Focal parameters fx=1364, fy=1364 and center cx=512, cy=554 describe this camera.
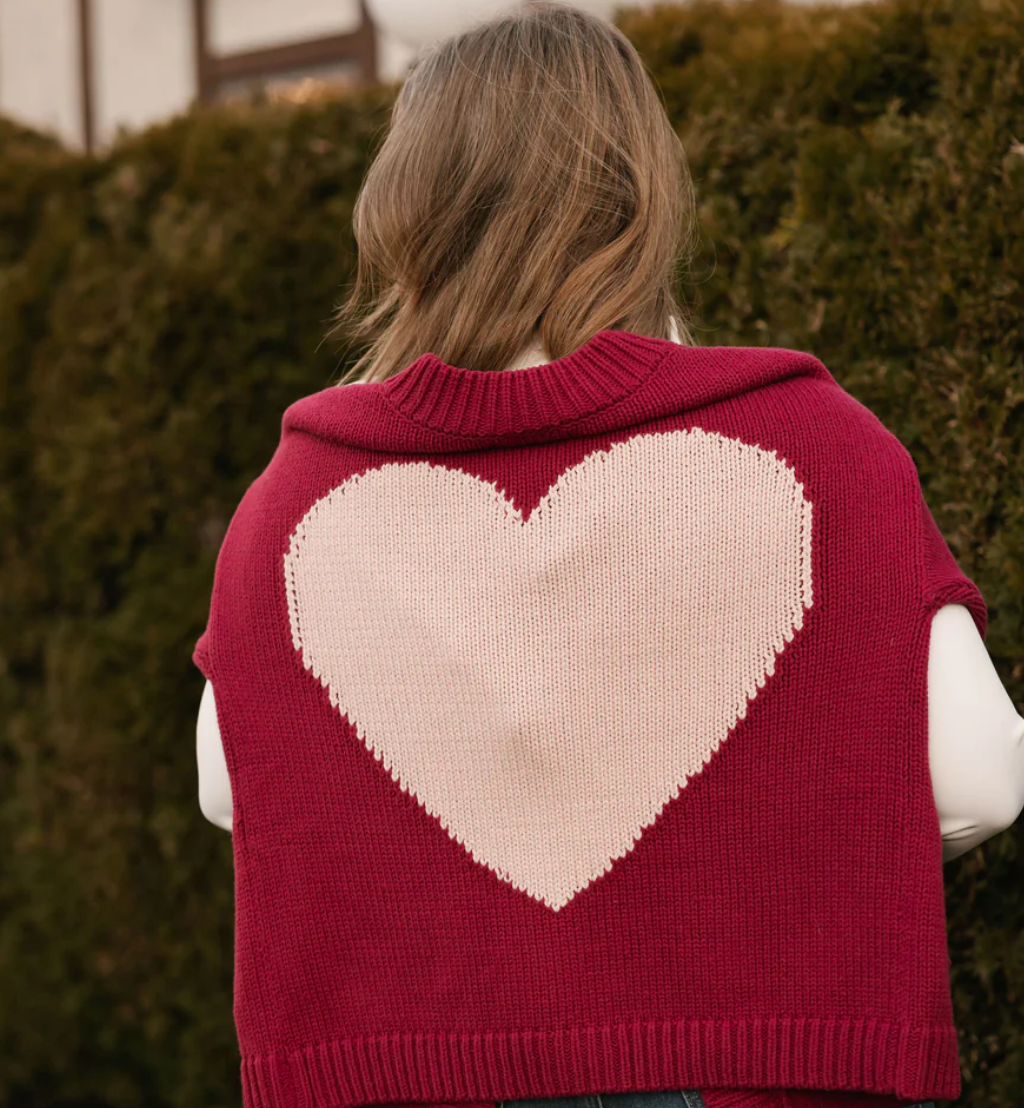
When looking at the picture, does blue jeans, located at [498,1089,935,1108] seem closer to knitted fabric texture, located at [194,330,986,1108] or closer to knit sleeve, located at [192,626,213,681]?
knitted fabric texture, located at [194,330,986,1108]

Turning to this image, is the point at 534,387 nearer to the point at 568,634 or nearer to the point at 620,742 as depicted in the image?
the point at 568,634

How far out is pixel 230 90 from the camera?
6.01 meters

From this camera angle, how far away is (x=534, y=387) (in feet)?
4.93

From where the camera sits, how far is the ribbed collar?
4.86ft

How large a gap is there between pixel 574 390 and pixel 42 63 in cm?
603

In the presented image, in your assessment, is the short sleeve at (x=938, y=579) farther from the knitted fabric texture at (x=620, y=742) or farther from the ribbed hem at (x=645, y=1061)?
the ribbed hem at (x=645, y=1061)

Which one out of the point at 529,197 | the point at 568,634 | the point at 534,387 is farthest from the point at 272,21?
the point at 568,634

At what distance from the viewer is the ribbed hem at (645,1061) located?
1.45 metres

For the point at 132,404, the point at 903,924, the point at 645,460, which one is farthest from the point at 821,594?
the point at 132,404

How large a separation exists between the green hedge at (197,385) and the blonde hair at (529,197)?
1.09 metres

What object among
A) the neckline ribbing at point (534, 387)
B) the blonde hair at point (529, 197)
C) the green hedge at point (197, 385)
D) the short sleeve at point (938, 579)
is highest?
the blonde hair at point (529, 197)

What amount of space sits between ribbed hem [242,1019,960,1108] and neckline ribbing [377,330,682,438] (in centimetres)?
67

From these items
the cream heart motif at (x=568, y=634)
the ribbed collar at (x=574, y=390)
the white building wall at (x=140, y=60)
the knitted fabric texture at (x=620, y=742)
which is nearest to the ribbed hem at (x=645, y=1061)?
the knitted fabric texture at (x=620, y=742)

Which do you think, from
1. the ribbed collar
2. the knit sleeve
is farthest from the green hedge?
the knit sleeve
